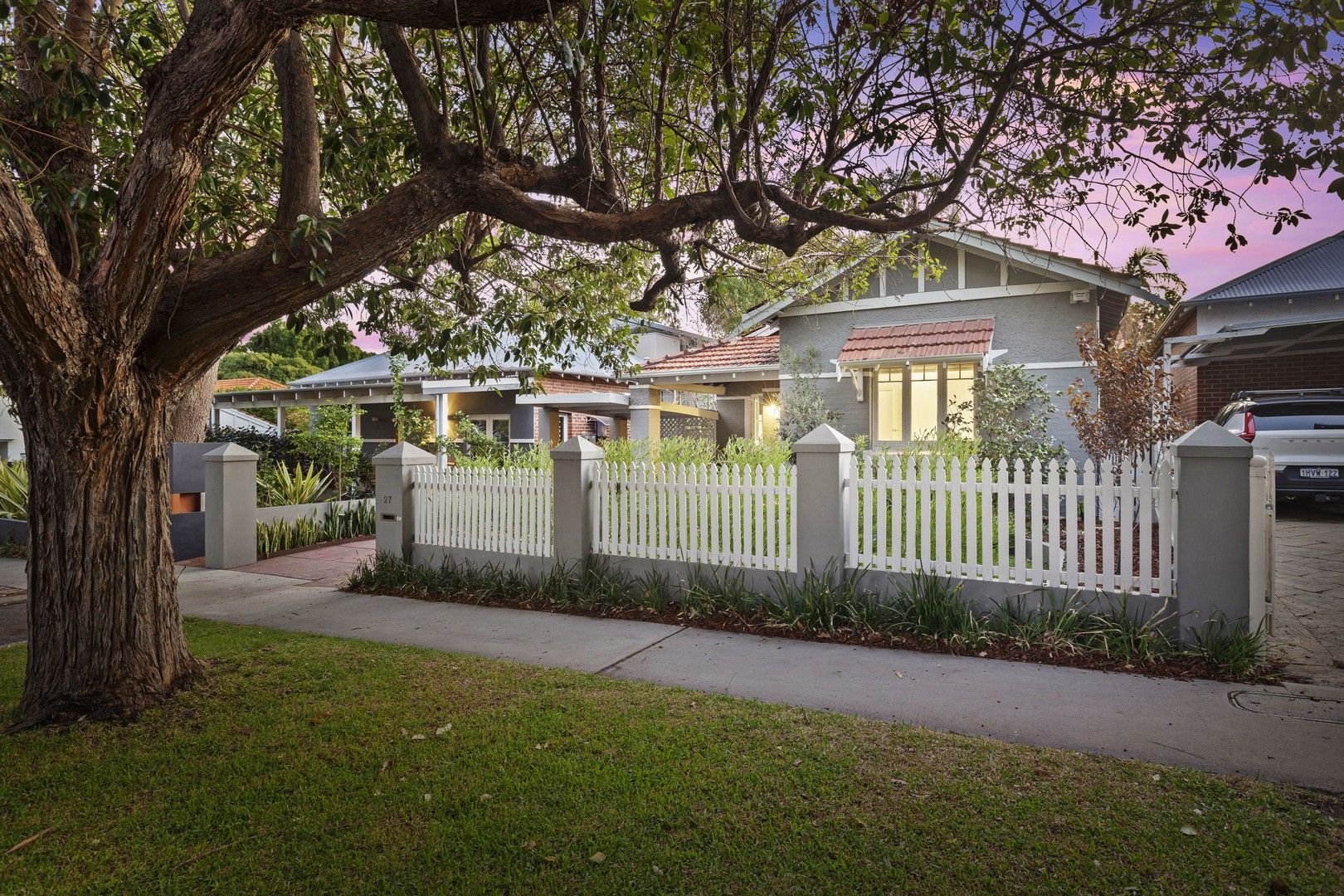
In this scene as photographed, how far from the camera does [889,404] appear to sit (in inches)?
549

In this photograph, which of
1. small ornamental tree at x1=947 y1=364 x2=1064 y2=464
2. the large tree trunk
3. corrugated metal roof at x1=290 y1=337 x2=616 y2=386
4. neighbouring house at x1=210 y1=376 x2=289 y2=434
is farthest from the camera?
neighbouring house at x1=210 y1=376 x2=289 y2=434

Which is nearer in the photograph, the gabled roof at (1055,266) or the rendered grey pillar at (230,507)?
the rendered grey pillar at (230,507)

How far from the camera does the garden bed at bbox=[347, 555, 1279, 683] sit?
4957 mm

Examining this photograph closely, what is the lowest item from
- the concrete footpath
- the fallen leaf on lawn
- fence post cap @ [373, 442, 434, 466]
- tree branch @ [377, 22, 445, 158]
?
the concrete footpath

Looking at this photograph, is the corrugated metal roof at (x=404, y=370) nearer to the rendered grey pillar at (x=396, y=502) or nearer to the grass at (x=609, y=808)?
the rendered grey pillar at (x=396, y=502)

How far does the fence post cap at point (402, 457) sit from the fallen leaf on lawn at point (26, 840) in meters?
5.61

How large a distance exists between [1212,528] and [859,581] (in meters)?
2.46

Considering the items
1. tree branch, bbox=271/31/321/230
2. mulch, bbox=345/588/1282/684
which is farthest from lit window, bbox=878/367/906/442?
tree branch, bbox=271/31/321/230

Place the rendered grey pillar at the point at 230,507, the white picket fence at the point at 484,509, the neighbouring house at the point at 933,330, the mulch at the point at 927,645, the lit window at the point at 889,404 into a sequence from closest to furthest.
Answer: the mulch at the point at 927,645
the white picket fence at the point at 484,509
the rendered grey pillar at the point at 230,507
the neighbouring house at the point at 933,330
the lit window at the point at 889,404

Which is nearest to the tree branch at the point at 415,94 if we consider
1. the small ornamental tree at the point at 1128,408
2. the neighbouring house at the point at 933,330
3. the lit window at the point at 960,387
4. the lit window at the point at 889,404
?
the neighbouring house at the point at 933,330

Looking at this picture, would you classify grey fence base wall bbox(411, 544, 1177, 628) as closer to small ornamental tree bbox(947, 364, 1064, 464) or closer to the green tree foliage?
small ornamental tree bbox(947, 364, 1064, 464)

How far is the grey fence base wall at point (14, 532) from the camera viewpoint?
1052cm

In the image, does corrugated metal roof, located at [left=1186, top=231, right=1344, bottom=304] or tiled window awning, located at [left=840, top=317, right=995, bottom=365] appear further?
corrugated metal roof, located at [left=1186, top=231, right=1344, bottom=304]

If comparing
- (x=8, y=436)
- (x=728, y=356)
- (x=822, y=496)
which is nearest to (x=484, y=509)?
(x=822, y=496)
